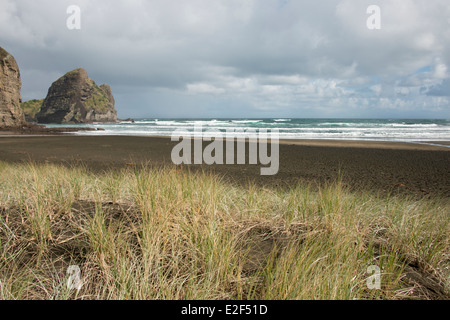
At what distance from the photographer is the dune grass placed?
6.52 ft

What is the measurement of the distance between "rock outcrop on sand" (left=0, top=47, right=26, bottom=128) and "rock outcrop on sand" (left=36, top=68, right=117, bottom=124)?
5211 cm

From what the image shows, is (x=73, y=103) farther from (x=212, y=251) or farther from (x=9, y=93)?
(x=212, y=251)

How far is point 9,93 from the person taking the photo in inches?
1459

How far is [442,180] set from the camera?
8016 mm

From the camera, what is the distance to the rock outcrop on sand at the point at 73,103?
8806 cm

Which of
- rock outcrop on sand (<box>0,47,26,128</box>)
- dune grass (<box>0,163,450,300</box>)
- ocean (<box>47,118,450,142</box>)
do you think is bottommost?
dune grass (<box>0,163,450,300</box>)

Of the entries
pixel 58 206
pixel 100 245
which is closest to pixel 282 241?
pixel 100 245

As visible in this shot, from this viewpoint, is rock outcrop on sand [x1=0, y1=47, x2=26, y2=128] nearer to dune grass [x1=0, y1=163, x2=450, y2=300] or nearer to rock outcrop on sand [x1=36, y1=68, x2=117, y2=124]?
dune grass [x1=0, y1=163, x2=450, y2=300]

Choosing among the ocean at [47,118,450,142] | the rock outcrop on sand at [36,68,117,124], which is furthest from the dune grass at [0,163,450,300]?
the rock outcrop on sand at [36,68,117,124]

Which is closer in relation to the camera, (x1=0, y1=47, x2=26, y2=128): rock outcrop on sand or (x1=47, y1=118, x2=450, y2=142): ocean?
(x1=47, y1=118, x2=450, y2=142): ocean

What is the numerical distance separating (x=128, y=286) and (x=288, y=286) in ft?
3.93

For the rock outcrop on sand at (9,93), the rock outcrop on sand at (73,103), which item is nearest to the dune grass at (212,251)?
the rock outcrop on sand at (9,93)

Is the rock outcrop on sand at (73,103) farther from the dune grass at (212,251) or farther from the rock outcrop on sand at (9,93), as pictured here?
the dune grass at (212,251)
